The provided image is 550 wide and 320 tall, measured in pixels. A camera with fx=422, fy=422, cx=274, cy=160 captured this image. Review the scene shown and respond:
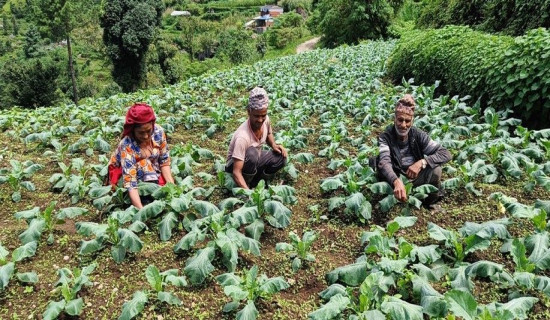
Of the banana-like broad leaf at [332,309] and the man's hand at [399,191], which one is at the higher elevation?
the man's hand at [399,191]

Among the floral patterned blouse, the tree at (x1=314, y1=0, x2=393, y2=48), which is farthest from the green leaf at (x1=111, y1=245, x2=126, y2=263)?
the tree at (x1=314, y1=0, x2=393, y2=48)

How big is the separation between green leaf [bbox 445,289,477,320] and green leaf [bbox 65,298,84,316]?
8.73ft

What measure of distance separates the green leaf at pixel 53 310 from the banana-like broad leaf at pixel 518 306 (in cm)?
310

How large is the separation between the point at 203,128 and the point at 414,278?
5.91 meters

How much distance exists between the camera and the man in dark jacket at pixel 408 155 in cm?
442

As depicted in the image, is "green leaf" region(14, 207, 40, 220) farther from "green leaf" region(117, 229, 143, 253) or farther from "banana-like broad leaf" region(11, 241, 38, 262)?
"green leaf" region(117, 229, 143, 253)

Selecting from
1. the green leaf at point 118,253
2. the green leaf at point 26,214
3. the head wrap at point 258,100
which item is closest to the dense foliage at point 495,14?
the head wrap at point 258,100

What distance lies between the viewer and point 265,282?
3326mm

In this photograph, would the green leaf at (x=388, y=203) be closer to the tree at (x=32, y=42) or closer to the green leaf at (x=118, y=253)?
the green leaf at (x=118, y=253)

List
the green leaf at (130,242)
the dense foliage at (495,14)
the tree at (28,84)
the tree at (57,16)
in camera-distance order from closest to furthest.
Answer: the green leaf at (130,242), the dense foliage at (495,14), the tree at (28,84), the tree at (57,16)

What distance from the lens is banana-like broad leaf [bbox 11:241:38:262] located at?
3662 millimetres

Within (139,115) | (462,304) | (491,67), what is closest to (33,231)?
(139,115)

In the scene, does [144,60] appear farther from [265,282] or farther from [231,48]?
[265,282]

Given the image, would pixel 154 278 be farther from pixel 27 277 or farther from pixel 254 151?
pixel 254 151
